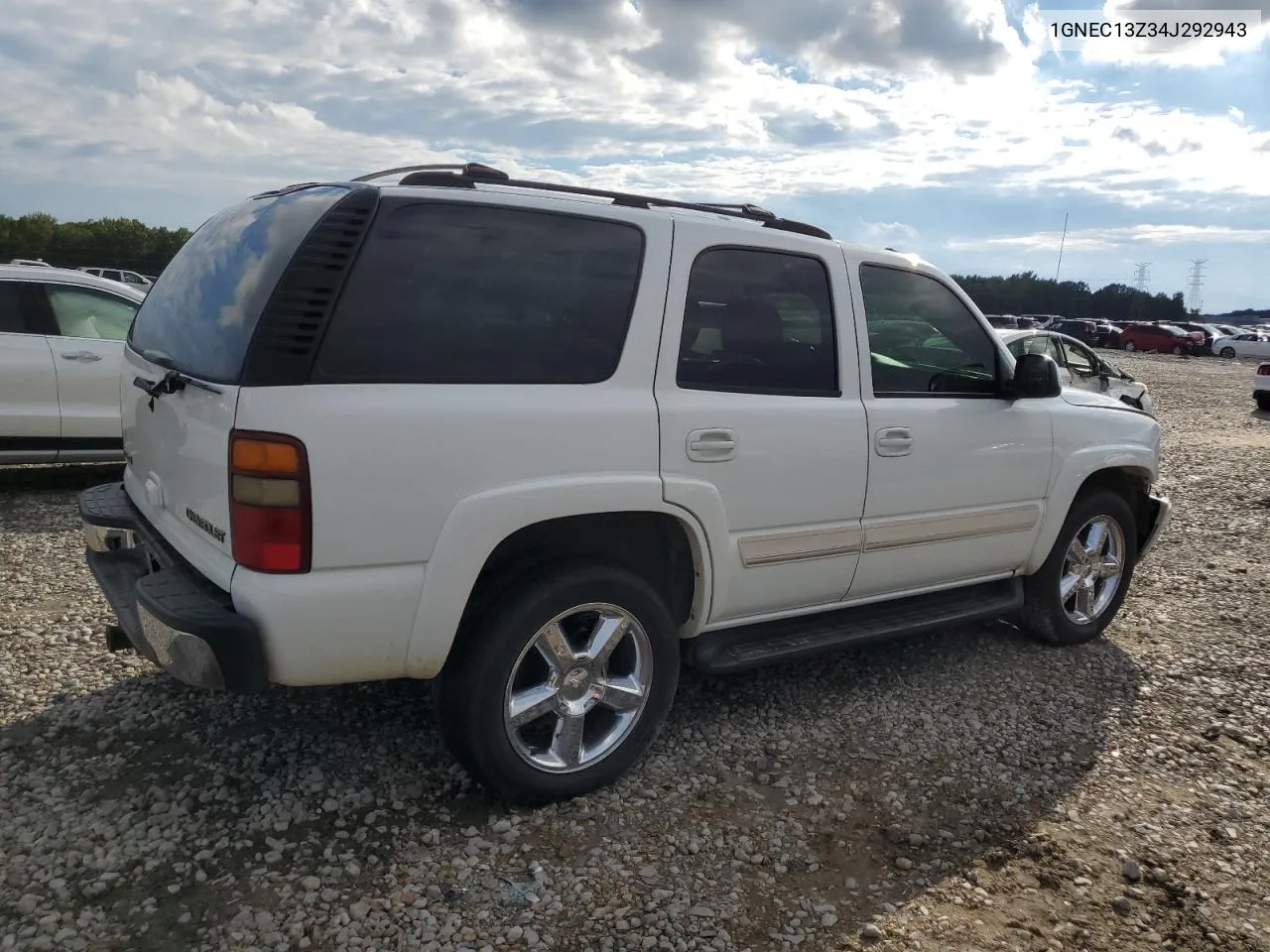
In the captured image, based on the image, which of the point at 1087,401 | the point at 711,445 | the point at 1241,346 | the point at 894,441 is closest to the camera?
the point at 711,445

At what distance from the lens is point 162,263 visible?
4569 cm

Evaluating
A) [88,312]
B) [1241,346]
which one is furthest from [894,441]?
[1241,346]

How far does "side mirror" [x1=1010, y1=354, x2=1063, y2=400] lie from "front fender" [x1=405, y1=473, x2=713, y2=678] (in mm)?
2073

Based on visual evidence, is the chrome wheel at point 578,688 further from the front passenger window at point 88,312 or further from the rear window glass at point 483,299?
the front passenger window at point 88,312

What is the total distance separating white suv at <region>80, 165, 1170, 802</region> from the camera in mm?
2678

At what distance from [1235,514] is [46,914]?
9.01 metres

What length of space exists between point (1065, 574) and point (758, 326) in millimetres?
2393

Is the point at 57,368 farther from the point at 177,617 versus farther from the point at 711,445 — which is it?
the point at 711,445

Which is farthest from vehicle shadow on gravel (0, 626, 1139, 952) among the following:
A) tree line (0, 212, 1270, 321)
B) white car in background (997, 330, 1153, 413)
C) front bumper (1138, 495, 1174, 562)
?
tree line (0, 212, 1270, 321)

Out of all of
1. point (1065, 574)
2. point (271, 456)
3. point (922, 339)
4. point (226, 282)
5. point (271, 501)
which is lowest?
point (1065, 574)

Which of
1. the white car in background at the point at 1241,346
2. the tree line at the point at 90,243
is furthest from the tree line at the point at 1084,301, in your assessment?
the tree line at the point at 90,243

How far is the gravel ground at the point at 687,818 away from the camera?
2699 mm

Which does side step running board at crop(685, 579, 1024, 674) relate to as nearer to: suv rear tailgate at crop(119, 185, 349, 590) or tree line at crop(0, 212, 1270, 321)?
suv rear tailgate at crop(119, 185, 349, 590)

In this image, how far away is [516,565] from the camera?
10.1ft
